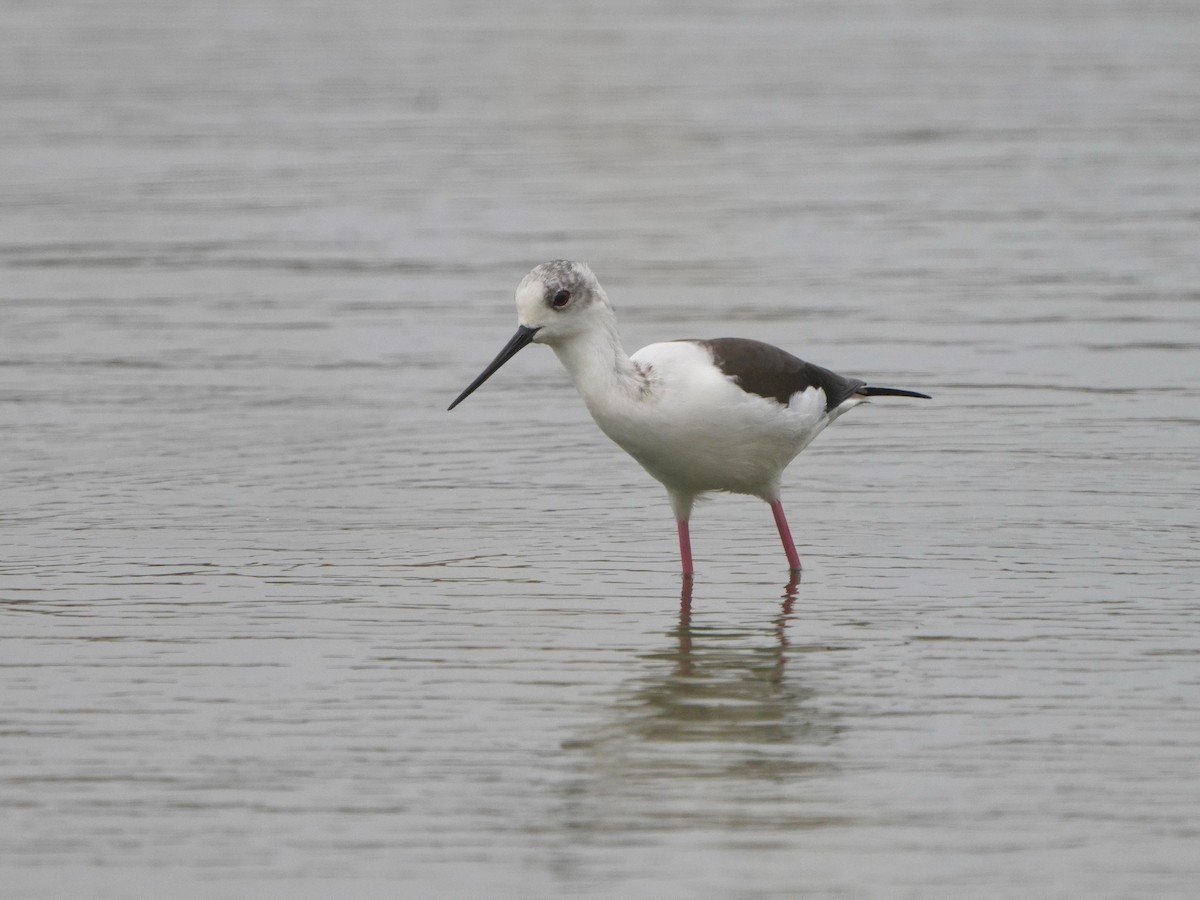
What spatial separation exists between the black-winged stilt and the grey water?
1.64 feet

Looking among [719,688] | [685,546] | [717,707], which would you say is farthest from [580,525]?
[717,707]

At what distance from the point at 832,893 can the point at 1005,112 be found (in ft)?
61.3

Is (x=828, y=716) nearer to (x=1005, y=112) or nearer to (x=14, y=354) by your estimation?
(x=14, y=354)

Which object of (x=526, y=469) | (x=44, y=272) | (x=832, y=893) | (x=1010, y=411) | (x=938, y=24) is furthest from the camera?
(x=938, y=24)

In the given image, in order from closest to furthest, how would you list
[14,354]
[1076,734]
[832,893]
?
[832,893]
[1076,734]
[14,354]

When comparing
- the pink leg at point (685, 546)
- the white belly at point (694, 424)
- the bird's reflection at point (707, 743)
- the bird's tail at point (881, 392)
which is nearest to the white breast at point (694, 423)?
the white belly at point (694, 424)

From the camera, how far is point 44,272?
51.3ft

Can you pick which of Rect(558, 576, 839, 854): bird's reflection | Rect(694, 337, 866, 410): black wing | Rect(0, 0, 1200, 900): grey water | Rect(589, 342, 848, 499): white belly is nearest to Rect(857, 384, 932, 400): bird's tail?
Rect(694, 337, 866, 410): black wing

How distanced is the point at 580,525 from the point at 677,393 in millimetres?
1546

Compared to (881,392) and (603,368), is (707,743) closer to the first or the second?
(603,368)

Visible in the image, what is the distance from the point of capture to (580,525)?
943 cm

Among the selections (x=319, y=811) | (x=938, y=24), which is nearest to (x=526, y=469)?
(x=319, y=811)

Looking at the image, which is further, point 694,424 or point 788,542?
point 788,542

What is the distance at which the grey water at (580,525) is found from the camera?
584 centimetres
